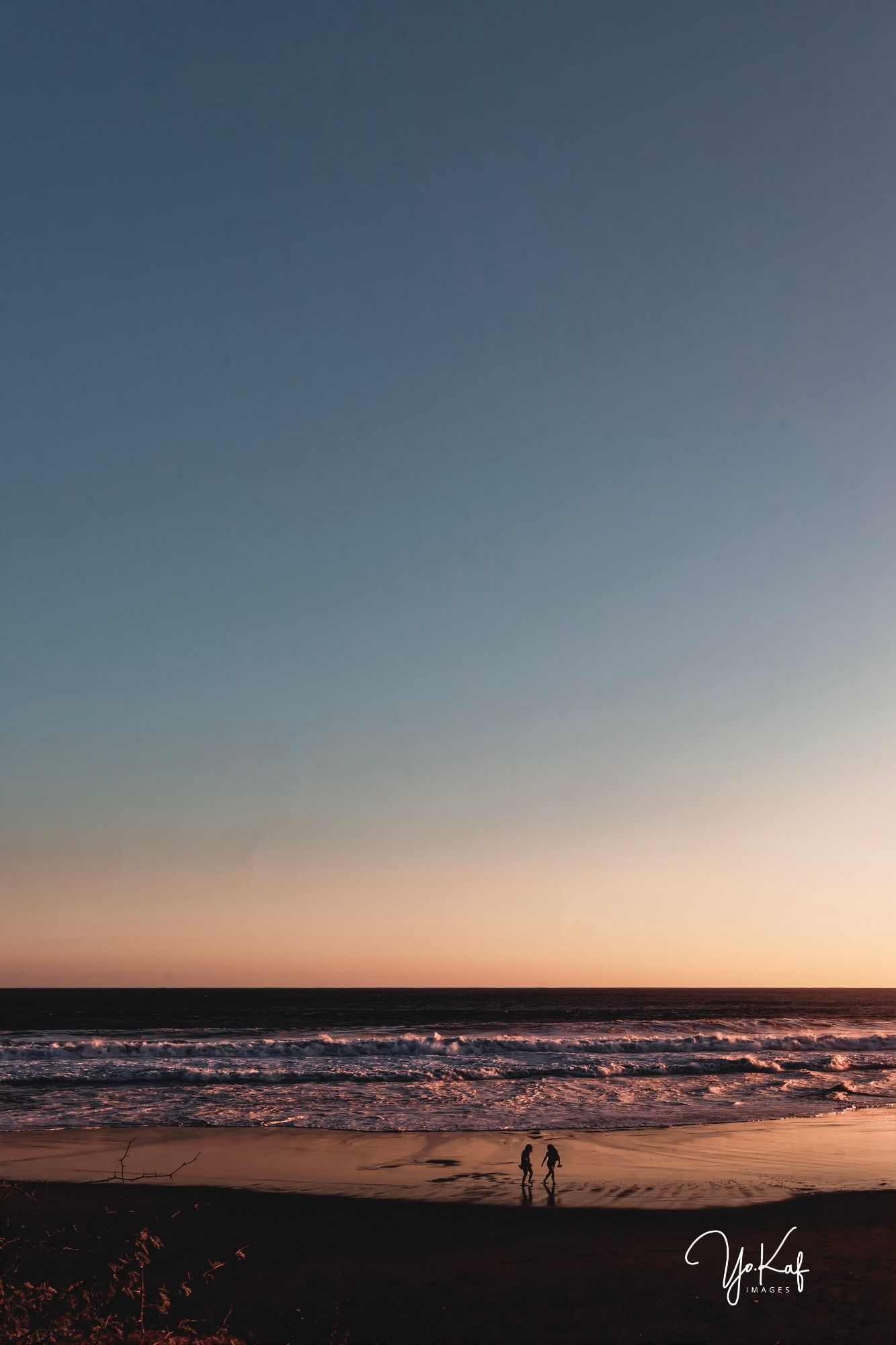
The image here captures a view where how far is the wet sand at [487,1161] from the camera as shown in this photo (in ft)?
56.8

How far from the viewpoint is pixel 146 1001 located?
11631cm

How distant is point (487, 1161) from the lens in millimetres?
20234

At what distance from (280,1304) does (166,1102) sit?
19151 mm

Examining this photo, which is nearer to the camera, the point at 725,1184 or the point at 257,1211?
the point at 257,1211

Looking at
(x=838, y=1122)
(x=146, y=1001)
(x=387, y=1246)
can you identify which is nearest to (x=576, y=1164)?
(x=387, y=1246)

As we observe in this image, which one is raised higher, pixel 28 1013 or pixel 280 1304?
pixel 280 1304

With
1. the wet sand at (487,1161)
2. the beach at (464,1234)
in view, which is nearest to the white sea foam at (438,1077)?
the wet sand at (487,1161)

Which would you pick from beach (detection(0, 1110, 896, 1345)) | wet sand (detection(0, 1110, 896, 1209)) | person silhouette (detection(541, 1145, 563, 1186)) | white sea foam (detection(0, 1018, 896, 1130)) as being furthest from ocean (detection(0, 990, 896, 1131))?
person silhouette (detection(541, 1145, 563, 1186))

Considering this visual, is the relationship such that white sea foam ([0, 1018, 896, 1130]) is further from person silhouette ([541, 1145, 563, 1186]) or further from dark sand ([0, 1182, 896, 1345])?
dark sand ([0, 1182, 896, 1345])

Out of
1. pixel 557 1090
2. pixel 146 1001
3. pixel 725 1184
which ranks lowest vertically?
pixel 146 1001

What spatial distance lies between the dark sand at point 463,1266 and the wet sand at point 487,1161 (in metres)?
0.71

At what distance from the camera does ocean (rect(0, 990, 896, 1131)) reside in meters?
27.1

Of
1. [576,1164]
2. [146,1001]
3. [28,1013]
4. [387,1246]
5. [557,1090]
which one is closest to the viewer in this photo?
[387,1246]

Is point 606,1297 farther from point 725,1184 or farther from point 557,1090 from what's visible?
point 557,1090
